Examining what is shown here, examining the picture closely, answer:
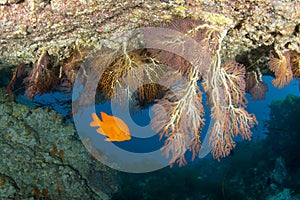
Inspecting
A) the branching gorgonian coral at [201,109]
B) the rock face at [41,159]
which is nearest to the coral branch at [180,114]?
the branching gorgonian coral at [201,109]

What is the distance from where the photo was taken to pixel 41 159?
492 cm

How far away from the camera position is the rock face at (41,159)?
4.53 m

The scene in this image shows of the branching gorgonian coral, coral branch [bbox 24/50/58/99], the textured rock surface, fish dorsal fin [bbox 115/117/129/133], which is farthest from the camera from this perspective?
fish dorsal fin [bbox 115/117/129/133]

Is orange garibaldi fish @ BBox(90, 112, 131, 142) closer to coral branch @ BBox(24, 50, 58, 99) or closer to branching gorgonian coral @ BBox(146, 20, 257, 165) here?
coral branch @ BBox(24, 50, 58, 99)

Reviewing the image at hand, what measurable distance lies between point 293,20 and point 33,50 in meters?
2.95

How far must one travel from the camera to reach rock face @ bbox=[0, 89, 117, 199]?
178 inches

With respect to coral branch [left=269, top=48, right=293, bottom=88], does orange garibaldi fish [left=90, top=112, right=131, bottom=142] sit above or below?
below

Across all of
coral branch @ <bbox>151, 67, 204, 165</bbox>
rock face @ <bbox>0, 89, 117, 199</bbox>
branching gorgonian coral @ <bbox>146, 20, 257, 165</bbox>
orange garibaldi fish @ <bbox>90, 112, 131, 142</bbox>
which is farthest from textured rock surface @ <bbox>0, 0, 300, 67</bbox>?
rock face @ <bbox>0, 89, 117, 199</bbox>

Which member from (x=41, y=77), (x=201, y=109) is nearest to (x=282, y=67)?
(x=201, y=109)

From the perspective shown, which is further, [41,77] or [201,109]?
[41,77]

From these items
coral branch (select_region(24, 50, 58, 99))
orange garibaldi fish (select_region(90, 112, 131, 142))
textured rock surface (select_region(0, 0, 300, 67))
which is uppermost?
textured rock surface (select_region(0, 0, 300, 67))

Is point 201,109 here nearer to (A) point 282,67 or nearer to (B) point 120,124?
(A) point 282,67

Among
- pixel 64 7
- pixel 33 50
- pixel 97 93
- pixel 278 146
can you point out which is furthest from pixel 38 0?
pixel 278 146

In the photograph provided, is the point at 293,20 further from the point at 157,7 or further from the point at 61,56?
the point at 61,56
